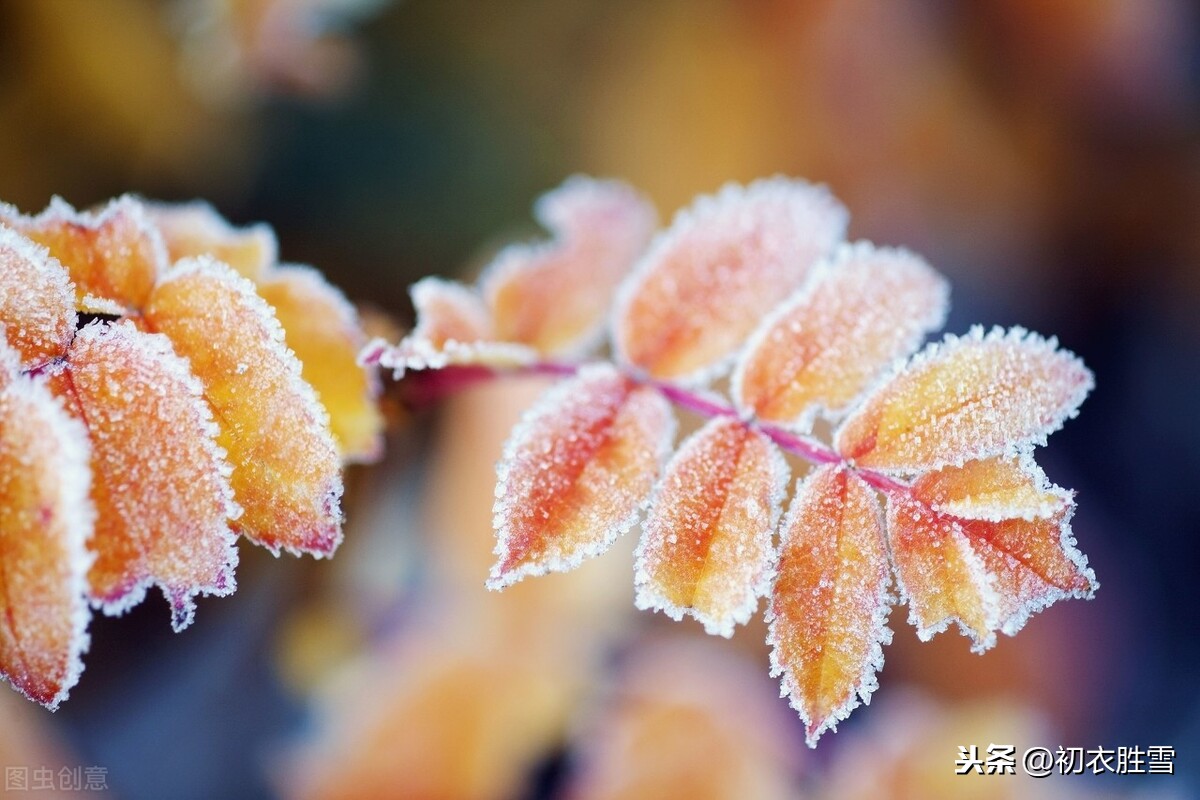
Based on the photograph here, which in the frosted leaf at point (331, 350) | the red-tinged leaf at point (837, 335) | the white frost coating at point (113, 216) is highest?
the white frost coating at point (113, 216)

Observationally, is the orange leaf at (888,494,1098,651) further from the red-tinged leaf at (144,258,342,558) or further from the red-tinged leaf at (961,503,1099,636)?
the red-tinged leaf at (144,258,342,558)

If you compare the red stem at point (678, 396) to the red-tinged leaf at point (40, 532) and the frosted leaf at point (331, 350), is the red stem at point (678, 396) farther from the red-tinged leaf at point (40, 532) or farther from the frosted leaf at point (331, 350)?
the red-tinged leaf at point (40, 532)

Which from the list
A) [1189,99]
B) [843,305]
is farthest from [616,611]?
[1189,99]

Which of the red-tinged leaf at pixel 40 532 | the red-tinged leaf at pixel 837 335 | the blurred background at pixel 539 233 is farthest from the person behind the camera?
the blurred background at pixel 539 233

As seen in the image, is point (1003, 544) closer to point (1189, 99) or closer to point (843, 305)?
point (843, 305)

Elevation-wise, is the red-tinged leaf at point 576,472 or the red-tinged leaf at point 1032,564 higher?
the red-tinged leaf at point 576,472

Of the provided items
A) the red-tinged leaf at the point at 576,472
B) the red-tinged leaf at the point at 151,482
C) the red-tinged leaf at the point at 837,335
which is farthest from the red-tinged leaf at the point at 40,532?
the red-tinged leaf at the point at 837,335
